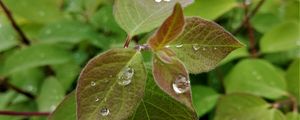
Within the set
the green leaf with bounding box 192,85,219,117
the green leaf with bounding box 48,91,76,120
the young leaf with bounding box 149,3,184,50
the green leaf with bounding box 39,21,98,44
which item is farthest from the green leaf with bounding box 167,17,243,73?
the green leaf with bounding box 39,21,98,44

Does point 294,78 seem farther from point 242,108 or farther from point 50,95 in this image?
point 50,95

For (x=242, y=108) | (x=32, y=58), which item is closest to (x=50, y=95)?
(x=32, y=58)

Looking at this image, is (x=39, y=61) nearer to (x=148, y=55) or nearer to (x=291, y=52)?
(x=148, y=55)

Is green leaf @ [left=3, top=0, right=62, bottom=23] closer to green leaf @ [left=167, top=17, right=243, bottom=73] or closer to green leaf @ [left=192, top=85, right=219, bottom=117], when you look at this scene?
green leaf @ [left=192, top=85, right=219, bottom=117]

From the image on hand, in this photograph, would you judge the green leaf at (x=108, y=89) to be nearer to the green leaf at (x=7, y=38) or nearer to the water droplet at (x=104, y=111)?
the water droplet at (x=104, y=111)

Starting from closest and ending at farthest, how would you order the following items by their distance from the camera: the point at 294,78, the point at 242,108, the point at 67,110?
the point at 67,110, the point at 242,108, the point at 294,78

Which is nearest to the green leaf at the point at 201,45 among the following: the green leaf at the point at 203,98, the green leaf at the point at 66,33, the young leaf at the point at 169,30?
the young leaf at the point at 169,30
